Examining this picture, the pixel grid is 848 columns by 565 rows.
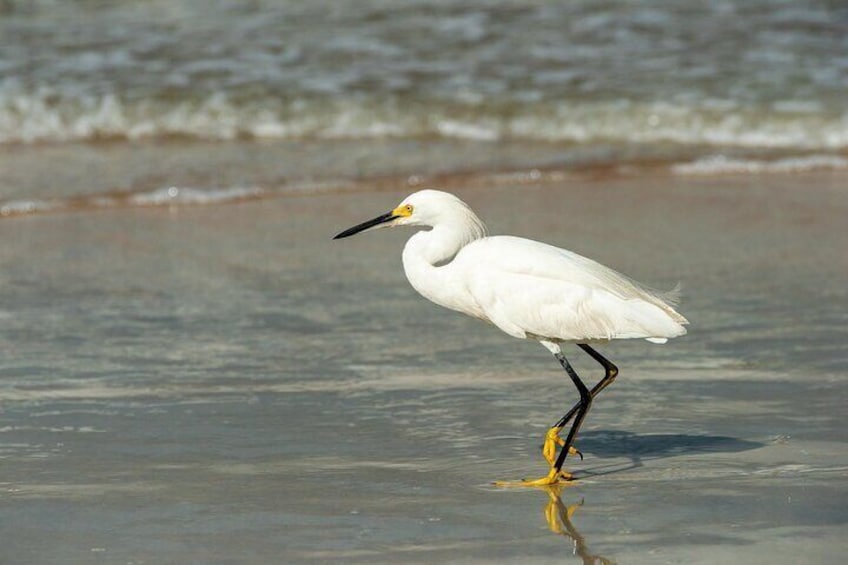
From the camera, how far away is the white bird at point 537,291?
4508mm

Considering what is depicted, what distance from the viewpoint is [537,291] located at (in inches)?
178

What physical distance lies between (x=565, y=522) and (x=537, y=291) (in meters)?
0.78

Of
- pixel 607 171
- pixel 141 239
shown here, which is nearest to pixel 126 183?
pixel 141 239

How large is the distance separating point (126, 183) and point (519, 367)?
191 inches

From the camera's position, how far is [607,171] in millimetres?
10312

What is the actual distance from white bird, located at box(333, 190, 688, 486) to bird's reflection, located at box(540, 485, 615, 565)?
4.4 inches

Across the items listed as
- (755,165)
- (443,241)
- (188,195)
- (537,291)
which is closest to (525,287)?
(537,291)

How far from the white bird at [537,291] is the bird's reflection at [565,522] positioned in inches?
4.4

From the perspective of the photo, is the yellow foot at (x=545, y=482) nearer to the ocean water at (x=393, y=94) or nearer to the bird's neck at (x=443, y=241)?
the bird's neck at (x=443, y=241)

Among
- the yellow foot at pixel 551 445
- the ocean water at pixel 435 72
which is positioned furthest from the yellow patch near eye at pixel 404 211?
the ocean water at pixel 435 72

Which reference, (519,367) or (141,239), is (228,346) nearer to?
(519,367)

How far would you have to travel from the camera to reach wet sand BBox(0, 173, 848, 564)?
12.9ft

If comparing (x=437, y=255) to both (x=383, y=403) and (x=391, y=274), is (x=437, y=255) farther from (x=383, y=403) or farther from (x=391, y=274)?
(x=391, y=274)

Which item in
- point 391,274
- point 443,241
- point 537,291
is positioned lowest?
point 391,274
